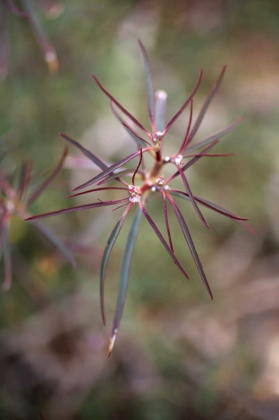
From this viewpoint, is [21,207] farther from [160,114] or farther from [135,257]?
[135,257]

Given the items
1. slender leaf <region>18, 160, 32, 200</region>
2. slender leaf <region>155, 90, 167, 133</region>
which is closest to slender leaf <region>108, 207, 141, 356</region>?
slender leaf <region>155, 90, 167, 133</region>

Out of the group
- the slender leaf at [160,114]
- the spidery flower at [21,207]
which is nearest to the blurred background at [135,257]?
the spidery flower at [21,207]

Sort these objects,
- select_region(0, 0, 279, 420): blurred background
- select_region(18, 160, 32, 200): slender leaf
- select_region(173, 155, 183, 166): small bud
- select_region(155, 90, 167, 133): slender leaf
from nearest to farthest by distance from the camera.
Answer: select_region(173, 155, 183, 166): small bud → select_region(155, 90, 167, 133): slender leaf → select_region(18, 160, 32, 200): slender leaf → select_region(0, 0, 279, 420): blurred background

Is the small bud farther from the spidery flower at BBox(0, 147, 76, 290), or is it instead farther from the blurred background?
→ the blurred background

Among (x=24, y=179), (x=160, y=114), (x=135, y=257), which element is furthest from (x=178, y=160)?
(x=135, y=257)

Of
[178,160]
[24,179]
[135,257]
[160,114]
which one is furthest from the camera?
[135,257]

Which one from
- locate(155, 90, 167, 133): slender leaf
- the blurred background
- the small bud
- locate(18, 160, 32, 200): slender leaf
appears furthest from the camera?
the blurred background

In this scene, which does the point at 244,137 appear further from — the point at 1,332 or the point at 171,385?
the point at 1,332

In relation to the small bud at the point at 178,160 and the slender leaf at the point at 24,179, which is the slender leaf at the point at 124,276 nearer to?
the small bud at the point at 178,160
